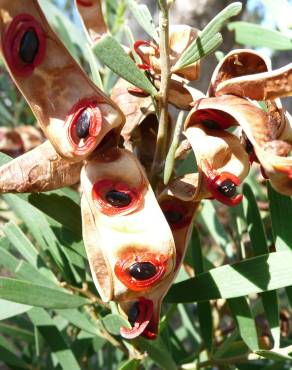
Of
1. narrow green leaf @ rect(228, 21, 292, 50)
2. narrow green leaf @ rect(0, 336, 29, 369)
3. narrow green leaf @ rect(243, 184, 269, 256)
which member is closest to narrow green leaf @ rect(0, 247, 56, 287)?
narrow green leaf @ rect(0, 336, 29, 369)

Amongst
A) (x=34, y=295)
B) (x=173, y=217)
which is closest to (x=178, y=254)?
(x=173, y=217)

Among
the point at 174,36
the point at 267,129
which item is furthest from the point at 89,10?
the point at 267,129

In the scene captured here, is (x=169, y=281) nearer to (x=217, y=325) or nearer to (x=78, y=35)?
(x=217, y=325)

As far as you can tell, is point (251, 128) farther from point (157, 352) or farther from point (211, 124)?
point (157, 352)

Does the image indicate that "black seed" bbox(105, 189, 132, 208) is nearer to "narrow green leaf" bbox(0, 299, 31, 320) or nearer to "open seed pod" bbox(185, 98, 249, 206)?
"open seed pod" bbox(185, 98, 249, 206)

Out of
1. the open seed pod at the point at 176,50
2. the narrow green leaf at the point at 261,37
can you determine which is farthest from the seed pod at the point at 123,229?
the narrow green leaf at the point at 261,37

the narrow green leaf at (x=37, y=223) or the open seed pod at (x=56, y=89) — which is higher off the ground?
the open seed pod at (x=56, y=89)

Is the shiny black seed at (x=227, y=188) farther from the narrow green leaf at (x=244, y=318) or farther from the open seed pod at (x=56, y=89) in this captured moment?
the narrow green leaf at (x=244, y=318)
